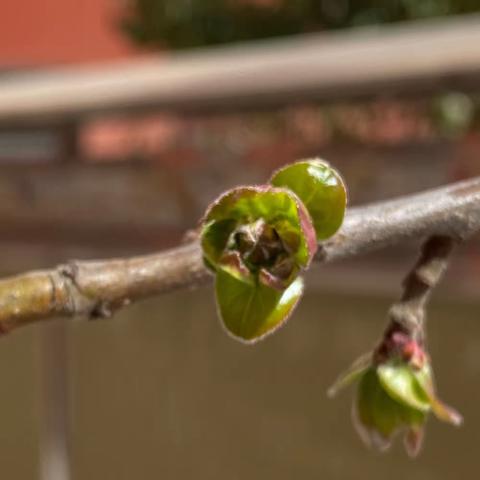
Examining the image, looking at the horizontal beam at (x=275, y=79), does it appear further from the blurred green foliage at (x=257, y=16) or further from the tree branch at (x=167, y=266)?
the blurred green foliage at (x=257, y=16)

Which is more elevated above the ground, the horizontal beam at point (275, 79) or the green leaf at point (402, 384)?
the green leaf at point (402, 384)

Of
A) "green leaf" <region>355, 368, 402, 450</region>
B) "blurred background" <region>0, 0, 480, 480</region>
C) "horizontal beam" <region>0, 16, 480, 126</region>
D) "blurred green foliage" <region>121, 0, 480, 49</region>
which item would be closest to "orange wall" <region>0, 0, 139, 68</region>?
"blurred green foliage" <region>121, 0, 480, 49</region>

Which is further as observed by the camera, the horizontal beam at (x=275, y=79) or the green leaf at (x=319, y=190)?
the horizontal beam at (x=275, y=79)

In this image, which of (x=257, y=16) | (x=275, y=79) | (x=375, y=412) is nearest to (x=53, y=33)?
(x=257, y=16)

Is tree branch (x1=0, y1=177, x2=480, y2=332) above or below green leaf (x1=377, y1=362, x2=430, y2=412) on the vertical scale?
above

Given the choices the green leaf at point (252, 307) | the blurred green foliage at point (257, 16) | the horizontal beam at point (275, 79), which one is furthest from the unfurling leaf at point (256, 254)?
the blurred green foliage at point (257, 16)

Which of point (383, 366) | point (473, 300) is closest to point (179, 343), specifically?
point (473, 300)

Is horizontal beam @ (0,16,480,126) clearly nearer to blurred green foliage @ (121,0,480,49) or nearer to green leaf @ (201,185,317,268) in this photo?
green leaf @ (201,185,317,268)
